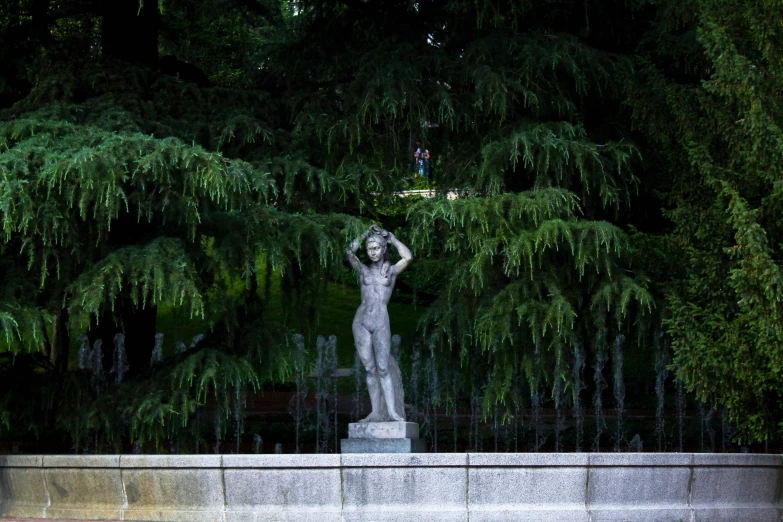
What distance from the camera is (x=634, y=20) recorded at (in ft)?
45.8

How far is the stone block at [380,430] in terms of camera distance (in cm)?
980

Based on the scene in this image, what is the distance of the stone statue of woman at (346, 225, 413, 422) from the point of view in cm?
1008

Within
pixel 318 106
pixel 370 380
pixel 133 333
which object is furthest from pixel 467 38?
pixel 133 333

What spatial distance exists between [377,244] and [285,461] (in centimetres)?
249

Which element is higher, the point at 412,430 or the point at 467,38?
the point at 467,38

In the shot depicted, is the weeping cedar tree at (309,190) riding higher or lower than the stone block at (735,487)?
higher

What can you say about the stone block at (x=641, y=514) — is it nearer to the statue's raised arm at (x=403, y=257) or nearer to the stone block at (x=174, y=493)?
the statue's raised arm at (x=403, y=257)

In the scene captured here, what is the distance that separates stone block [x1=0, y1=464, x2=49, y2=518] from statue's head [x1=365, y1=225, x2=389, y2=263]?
376 centimetres

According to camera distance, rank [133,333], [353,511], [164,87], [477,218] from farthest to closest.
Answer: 1. [133,333]
2. [164,87]
3. [477,218]
4. [353,511]

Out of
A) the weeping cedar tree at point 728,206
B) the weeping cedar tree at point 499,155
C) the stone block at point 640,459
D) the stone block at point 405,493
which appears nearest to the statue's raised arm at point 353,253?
the weeping cedar tree at point 499,155

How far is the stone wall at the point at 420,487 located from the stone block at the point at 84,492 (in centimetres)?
2

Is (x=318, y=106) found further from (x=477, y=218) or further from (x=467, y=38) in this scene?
(x=477, y=218)

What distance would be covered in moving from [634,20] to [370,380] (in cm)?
690

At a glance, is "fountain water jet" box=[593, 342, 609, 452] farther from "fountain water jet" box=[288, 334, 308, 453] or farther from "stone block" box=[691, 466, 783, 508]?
"fountain water jet" box=[288, 334, 308, 453]
